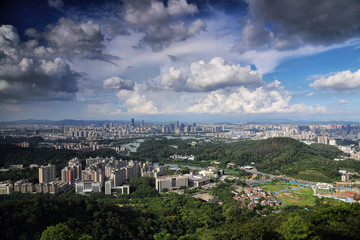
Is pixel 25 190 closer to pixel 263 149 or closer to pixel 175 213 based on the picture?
pixel 175 213

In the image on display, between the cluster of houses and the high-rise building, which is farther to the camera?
the high-rise building

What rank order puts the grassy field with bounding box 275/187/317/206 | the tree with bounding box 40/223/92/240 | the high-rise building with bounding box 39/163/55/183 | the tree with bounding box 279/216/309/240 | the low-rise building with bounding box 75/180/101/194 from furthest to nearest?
the high-rise building with bounding box 39/163/55/183 → the low-rise building with bounding box 75/180/101/194 → the grassy field with bounding box 275/187/317/206 → the tree with bounding box 279/216/309/240 → the tree with bounding box 40/223/92/240

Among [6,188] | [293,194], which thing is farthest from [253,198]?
[6,188]

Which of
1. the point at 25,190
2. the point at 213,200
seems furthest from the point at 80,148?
the point at 213,200

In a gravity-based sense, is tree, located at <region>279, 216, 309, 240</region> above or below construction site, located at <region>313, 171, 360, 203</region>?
above

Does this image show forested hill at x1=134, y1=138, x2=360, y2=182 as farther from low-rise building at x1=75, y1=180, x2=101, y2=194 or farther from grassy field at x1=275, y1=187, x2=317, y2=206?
low-rise building at x1=75, y1=180, x2=101, y2=194

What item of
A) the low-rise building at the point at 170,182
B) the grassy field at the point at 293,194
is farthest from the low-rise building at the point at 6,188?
the grassy field at the point at 293,194

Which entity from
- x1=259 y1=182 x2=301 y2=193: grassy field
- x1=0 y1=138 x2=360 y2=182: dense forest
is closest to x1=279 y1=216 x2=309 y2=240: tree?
x1=259 y1=182 x2=301 y2=193: grassy field
